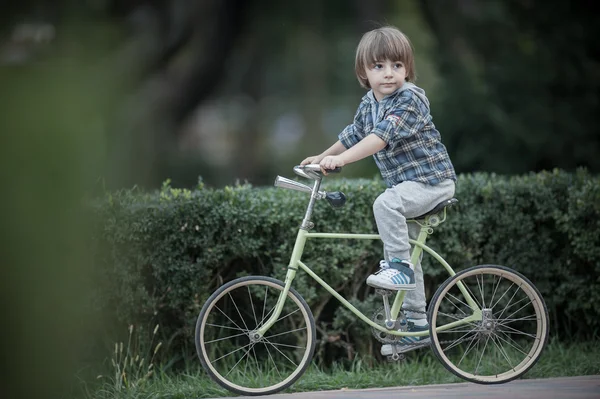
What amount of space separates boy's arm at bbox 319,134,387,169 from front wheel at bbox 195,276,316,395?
63 cm

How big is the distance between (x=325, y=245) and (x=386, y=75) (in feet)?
4.07

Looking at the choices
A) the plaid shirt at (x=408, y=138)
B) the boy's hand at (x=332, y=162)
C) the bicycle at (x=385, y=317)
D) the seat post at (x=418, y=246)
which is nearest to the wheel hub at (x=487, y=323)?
the bicycle at (x=385, y=317)

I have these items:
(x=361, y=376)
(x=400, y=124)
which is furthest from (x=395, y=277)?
(x=361, y=376)

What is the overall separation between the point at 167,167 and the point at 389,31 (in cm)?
1060

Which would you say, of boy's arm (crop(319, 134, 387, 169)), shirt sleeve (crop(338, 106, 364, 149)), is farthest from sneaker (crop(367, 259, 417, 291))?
shirt sleeve (crop(338, 106, 364, 149))

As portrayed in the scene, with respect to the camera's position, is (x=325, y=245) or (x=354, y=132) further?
(x=325, y=245)

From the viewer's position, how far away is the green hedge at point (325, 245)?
458cm

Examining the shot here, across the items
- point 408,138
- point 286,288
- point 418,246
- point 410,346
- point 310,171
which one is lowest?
point 410,346

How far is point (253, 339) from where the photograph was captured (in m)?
3.91

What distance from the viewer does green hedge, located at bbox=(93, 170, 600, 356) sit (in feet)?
15.0

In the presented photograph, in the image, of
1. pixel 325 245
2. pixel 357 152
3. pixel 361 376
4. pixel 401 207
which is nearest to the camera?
pixel 357 152

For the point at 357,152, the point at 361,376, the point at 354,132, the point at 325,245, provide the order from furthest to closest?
the point at 325,245 < the point at 361,376 < the point at 354,132 < the point at 357,152

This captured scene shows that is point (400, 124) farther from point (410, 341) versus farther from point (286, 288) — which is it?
point (410, 341)

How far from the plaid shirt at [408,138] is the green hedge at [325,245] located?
0.84 meters
